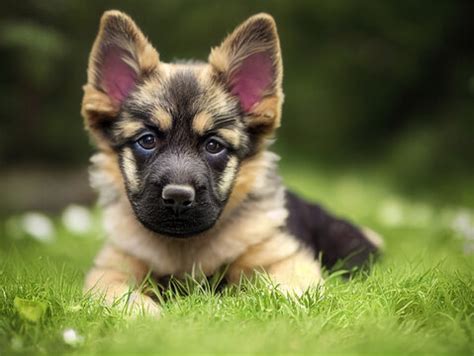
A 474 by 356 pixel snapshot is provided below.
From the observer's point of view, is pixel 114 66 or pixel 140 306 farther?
pixel 114 66

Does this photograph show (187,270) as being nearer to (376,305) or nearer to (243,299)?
(243,299)

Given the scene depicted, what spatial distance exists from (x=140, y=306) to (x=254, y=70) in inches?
67.3

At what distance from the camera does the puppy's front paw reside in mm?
3691

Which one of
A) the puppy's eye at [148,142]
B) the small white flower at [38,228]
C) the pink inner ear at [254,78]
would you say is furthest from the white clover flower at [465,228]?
the small white flower at [38,228]

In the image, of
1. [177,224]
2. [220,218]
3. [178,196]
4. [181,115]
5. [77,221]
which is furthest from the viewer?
[77,221]

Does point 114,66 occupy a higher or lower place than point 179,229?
higher

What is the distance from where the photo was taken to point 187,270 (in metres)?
4.46

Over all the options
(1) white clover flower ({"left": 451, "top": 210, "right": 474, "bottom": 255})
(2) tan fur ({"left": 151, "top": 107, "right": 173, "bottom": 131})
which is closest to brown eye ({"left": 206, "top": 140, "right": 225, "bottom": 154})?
(2) tan fur ({"left": 151, "top": 107, "right": 173, "bottom": 131})

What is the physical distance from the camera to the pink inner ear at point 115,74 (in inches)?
178

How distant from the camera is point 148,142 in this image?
426 cm

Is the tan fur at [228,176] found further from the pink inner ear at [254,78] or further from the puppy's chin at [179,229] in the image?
the pink inner ear at [254,78]

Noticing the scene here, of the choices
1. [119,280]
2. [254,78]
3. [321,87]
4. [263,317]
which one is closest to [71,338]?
[263,317]

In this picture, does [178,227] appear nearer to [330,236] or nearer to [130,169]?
[130,169]

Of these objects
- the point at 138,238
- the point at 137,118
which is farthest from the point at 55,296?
the point at 137,118
